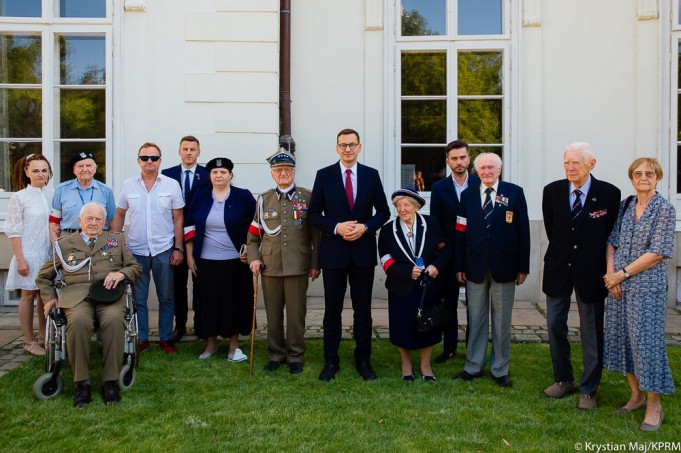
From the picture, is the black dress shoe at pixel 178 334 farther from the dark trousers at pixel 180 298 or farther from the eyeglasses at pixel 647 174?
the eyeglasses at pixel 647 174

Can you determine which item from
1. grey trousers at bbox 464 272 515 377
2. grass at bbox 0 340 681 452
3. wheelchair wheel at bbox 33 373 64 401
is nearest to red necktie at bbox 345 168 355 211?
grey trousers at bbox 464 272 515 377

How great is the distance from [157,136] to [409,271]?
3961mm

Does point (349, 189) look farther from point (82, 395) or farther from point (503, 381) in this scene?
point (82, 395)

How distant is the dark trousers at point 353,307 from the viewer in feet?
15.8

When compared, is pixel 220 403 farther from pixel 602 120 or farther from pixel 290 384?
pixel 602 120

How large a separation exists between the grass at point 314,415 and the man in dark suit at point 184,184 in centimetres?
96

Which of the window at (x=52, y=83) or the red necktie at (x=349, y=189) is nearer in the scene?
the red necktie at (x=349, y=189)

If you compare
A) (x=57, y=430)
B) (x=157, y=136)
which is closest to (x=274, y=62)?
(x=157, y=136)

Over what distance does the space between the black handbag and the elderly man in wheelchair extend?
2086mm

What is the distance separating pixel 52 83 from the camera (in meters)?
7.56

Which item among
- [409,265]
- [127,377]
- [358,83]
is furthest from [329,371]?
[358,83]

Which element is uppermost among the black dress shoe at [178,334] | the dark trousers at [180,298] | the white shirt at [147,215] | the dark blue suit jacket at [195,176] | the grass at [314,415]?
the dark blue suit jacket at [195,176]

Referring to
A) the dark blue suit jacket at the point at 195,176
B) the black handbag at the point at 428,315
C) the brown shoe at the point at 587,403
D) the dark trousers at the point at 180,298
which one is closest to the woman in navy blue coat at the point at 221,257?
the dark blue suit jacket at the point at 195,176

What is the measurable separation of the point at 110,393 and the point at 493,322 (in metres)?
2.72
